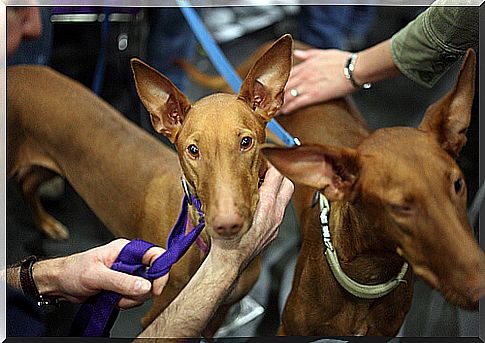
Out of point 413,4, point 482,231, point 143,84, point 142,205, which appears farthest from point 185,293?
point 413,4

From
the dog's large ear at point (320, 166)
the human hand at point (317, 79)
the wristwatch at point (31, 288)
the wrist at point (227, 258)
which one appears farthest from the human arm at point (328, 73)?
the wristwatch at point (31, 288)

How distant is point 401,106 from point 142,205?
0.68 meters

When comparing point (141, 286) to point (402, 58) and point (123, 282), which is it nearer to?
point (123, 282)

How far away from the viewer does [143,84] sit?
139 cm

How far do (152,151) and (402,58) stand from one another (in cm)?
65

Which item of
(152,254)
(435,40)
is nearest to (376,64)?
(435,40)

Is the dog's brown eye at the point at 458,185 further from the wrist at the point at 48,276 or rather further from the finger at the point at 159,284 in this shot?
the wrist at the point at 48,276

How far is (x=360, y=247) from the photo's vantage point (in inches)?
55.7

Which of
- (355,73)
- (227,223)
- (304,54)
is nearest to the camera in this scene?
(227,223)

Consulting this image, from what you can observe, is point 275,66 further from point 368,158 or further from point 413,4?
point 413,4

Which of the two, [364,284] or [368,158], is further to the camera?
[364,284]

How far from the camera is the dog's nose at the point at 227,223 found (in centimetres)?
122

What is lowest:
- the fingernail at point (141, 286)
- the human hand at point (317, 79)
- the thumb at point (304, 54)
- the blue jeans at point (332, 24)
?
the fingernail at point (141, 286)

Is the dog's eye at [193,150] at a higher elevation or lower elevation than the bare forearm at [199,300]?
higher
